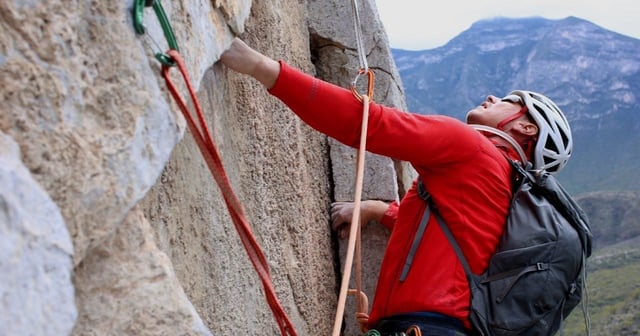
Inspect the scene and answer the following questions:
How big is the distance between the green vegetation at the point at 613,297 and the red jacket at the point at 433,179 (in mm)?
23526

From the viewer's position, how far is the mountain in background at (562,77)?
72500 mm

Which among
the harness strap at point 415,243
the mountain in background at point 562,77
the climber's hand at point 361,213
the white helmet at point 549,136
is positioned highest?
the white helmet at point 549,136

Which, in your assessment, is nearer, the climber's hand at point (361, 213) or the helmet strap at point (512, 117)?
the helmet strap at point (512, 117)

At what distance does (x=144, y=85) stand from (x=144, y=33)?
139 millimetres

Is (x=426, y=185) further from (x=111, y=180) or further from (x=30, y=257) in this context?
(x=30, y=257)

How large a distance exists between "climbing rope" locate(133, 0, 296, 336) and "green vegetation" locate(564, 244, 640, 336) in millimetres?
24664

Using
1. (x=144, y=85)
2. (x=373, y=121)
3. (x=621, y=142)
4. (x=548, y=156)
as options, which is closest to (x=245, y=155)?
(x=373, y=121)

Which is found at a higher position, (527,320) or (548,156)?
(548,156)

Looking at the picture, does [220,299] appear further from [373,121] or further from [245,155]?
[373,121]

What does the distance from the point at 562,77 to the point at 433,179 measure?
369 feet

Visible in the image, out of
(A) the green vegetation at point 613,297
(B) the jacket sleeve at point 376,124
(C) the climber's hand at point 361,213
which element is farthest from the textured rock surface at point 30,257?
(A) the green vegetation at point 613,297

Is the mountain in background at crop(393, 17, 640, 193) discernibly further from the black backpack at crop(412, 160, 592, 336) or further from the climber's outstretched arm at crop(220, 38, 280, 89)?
the climber's outstretched arm at crop(220, 38, 280, 89)

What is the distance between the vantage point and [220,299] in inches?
104

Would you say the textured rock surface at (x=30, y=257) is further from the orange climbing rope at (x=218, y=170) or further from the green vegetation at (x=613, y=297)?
the green vegetation at (x=613, y=297)
